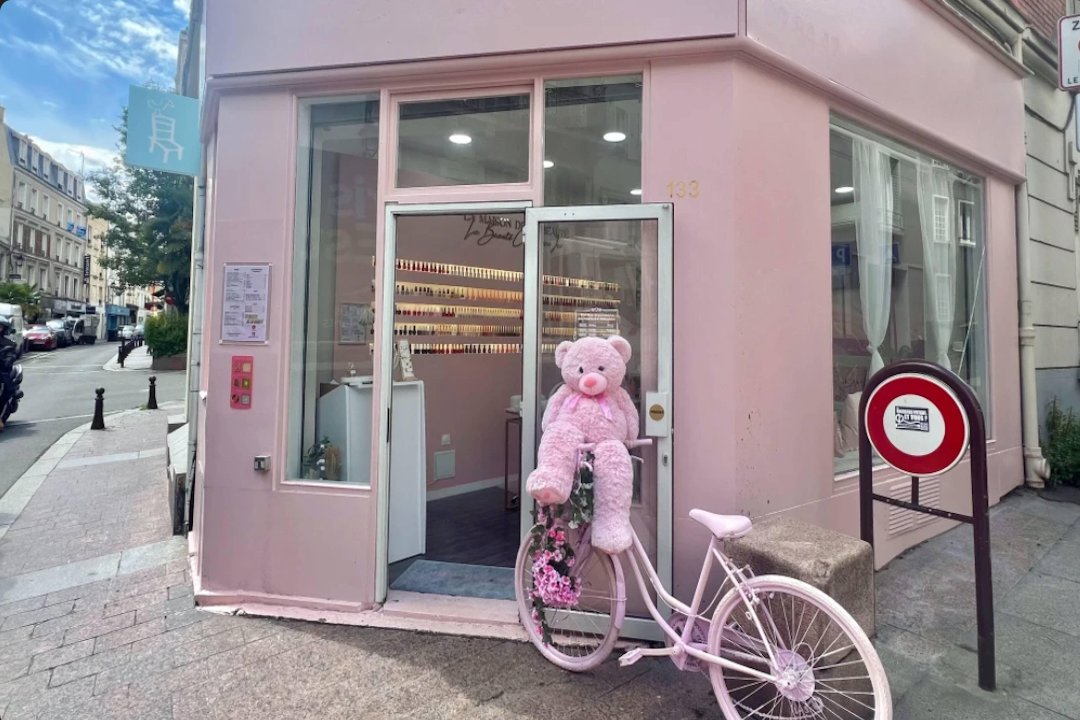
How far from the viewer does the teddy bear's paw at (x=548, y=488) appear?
253 cm

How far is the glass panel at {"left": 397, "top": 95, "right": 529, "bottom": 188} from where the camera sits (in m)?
3.40

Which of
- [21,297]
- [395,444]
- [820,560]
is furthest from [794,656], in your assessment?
[21,297]

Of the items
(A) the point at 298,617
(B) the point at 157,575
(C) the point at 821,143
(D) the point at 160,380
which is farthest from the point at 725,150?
(D) the point at 160,380

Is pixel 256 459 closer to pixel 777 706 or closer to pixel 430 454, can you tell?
pixel 430 454

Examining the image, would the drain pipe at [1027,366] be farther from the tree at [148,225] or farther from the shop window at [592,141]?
the tree at [148,225]

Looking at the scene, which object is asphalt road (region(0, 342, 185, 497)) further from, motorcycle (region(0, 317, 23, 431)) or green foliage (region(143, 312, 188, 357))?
green foliage (region(143, 312, 188, 357))

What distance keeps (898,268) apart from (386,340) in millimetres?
4228

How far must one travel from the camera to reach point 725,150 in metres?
3.07

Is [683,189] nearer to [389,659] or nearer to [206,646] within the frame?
[389,659]

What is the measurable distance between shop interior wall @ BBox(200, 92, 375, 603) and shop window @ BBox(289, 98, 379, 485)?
113 millimetres

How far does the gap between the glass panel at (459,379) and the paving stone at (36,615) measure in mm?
2180

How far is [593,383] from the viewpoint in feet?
8.89

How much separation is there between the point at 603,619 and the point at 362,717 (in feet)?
4.27

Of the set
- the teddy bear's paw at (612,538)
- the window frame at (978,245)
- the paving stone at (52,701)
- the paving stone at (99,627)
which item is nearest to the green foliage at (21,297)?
the paving stone at (99,627)
